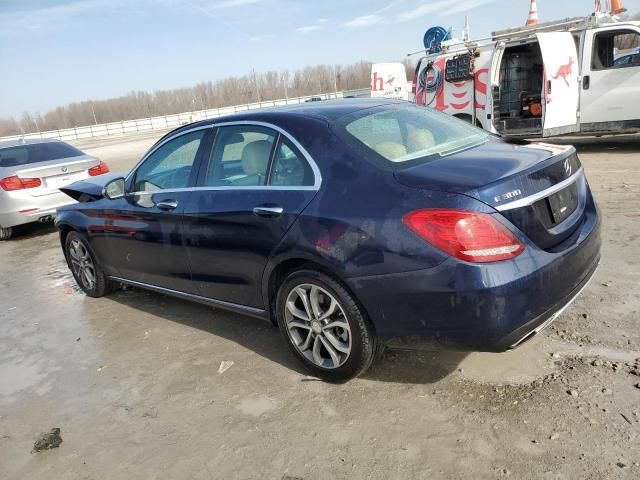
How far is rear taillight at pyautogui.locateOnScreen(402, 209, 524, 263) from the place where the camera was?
2551mm

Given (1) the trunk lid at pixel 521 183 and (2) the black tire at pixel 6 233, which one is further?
(2) the black tire at pixel 6 233

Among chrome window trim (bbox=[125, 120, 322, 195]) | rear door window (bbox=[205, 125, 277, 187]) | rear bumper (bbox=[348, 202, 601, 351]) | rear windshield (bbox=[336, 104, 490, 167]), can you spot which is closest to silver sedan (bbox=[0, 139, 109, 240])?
chrome window trim (bbox=[125, 120, 322, 195])

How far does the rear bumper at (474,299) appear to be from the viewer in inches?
101

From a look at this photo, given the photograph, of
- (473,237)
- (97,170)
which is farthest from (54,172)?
(473,237)

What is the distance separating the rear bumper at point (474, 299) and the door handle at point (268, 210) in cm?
65

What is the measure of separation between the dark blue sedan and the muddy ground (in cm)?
37

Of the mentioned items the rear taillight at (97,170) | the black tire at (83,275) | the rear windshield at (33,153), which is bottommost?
the black tire at (83,275)

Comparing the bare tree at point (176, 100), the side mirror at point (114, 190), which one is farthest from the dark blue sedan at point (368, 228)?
the bare tree at point (176, 100)

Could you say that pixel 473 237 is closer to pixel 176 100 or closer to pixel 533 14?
pixel 533 14

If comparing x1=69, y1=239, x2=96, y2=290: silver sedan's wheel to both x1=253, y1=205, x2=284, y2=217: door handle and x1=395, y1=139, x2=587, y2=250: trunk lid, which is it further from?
x1=395, y1=139, x2=587, y2=250: trunk lid

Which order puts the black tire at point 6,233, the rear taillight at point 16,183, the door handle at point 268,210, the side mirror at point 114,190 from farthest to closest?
the black tire at point 6,233 → the rear taillight at point 16,183 → the side mirror at point 114,190 → the door handle at point 268,210

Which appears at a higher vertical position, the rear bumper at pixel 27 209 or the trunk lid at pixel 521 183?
the trunk lid at pixel 521 183

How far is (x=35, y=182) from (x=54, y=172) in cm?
32

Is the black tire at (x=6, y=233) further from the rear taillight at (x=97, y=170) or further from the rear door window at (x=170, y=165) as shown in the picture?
the rear door window at (x=170, y=165)
